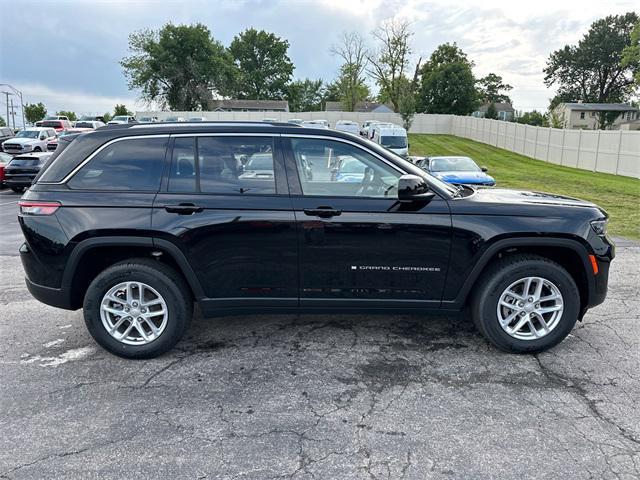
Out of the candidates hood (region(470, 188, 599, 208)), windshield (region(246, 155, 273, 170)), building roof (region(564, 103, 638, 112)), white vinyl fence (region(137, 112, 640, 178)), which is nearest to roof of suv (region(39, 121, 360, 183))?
windshield (region(246, 155, 273, 170))

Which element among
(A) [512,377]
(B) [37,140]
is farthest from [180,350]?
(B) [37,140]

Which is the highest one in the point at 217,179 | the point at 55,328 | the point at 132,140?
the point at 132,140

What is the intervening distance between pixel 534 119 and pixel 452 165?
65.6 metres

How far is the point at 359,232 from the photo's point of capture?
368 centimetres

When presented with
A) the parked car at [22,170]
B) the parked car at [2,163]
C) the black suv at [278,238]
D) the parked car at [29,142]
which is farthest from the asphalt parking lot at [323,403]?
the parked car at [29,142]

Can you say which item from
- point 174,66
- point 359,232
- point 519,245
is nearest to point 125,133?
point 359,232

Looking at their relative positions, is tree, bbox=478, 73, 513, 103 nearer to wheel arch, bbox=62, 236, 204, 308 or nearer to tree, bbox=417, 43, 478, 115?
tree, bbox=417, 43, 478, 115

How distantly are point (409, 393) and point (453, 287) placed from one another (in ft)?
3.12

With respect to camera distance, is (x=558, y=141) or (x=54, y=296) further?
(x=558, y=141)

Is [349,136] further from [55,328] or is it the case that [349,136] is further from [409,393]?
[55,328]

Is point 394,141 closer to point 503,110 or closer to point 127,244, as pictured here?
point 127,244

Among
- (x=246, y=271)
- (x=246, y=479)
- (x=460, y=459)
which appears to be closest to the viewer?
(x=246, y=479)

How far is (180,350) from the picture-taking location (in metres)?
4.08

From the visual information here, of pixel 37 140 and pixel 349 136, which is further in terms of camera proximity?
pixel 37 140
